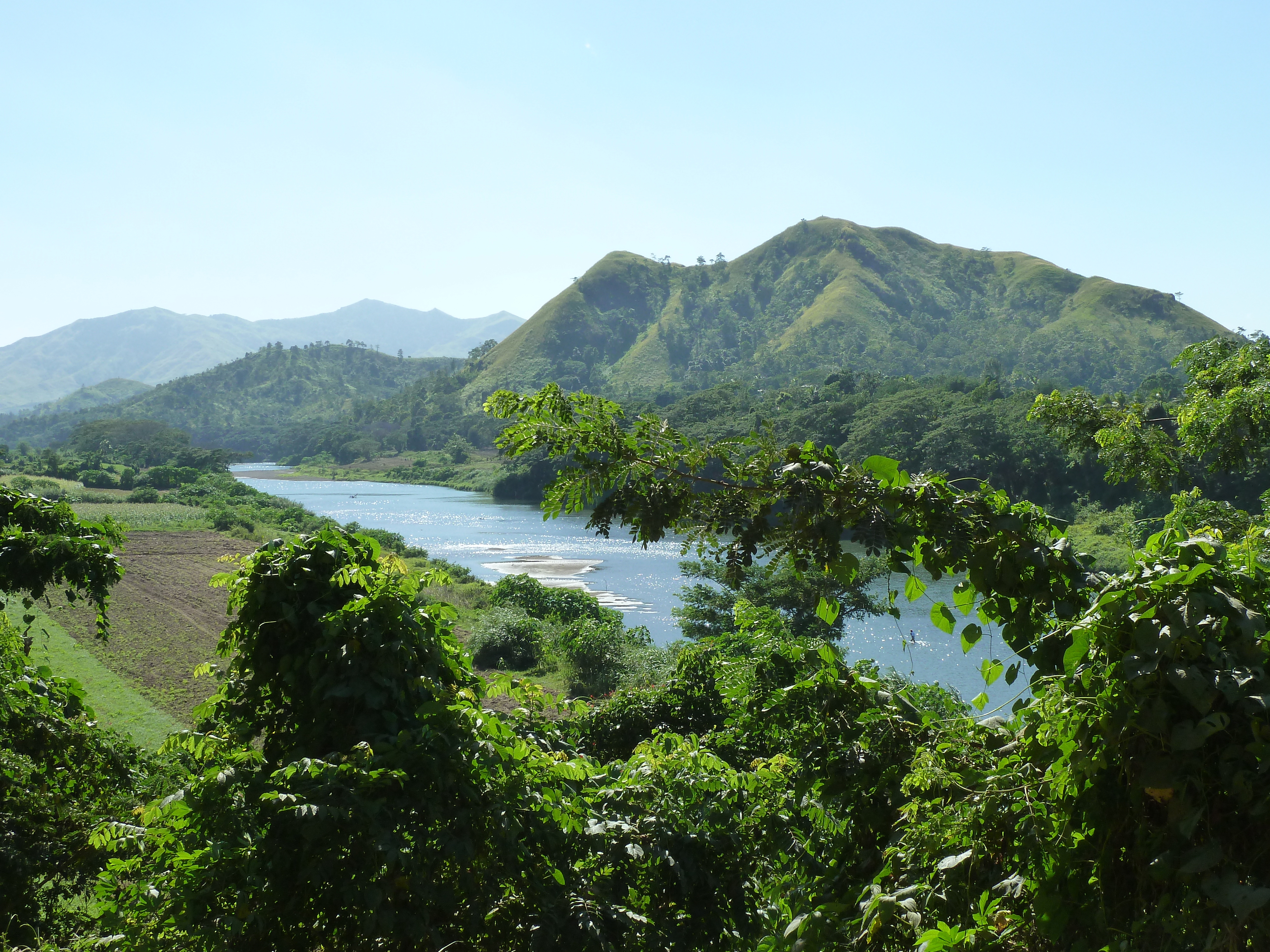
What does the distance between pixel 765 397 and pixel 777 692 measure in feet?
269

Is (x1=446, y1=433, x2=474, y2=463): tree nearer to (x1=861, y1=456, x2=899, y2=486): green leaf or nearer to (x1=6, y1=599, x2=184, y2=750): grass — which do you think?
(x1=6, y1=599, x2=184, y2=750): grass

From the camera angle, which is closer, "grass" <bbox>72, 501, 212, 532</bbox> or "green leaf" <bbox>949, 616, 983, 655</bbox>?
"green leaf" <bbox>949, 616, 983, 655</bbox>

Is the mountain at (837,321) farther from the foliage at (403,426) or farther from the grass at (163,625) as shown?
the grass at (163,625)

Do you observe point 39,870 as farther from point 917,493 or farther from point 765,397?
point 765,397

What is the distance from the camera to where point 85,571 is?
204 inches

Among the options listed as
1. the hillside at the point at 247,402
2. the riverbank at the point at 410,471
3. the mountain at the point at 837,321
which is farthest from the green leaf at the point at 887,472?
the hillside at the point at 247,402

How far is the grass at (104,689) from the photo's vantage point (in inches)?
566

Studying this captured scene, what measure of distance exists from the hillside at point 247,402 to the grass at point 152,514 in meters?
83.0

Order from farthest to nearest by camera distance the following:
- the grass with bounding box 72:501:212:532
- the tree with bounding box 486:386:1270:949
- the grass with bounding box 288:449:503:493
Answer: the grass with bounding box 288:449:503:493 < the grass with bounding box 72:501:212:532 < the tree with bounding box 486:386:1270:949

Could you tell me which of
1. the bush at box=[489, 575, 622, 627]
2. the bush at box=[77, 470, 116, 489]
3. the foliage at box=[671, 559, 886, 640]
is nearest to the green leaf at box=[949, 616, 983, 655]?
the foliage at box=[671, 559, 886, 640]

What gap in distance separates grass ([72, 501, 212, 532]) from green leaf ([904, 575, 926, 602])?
48.3m

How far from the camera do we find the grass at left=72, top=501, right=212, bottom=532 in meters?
46.9

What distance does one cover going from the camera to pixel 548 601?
26812 mm

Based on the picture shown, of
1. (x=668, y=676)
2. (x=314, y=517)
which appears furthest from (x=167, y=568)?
(x=668, y=676)
